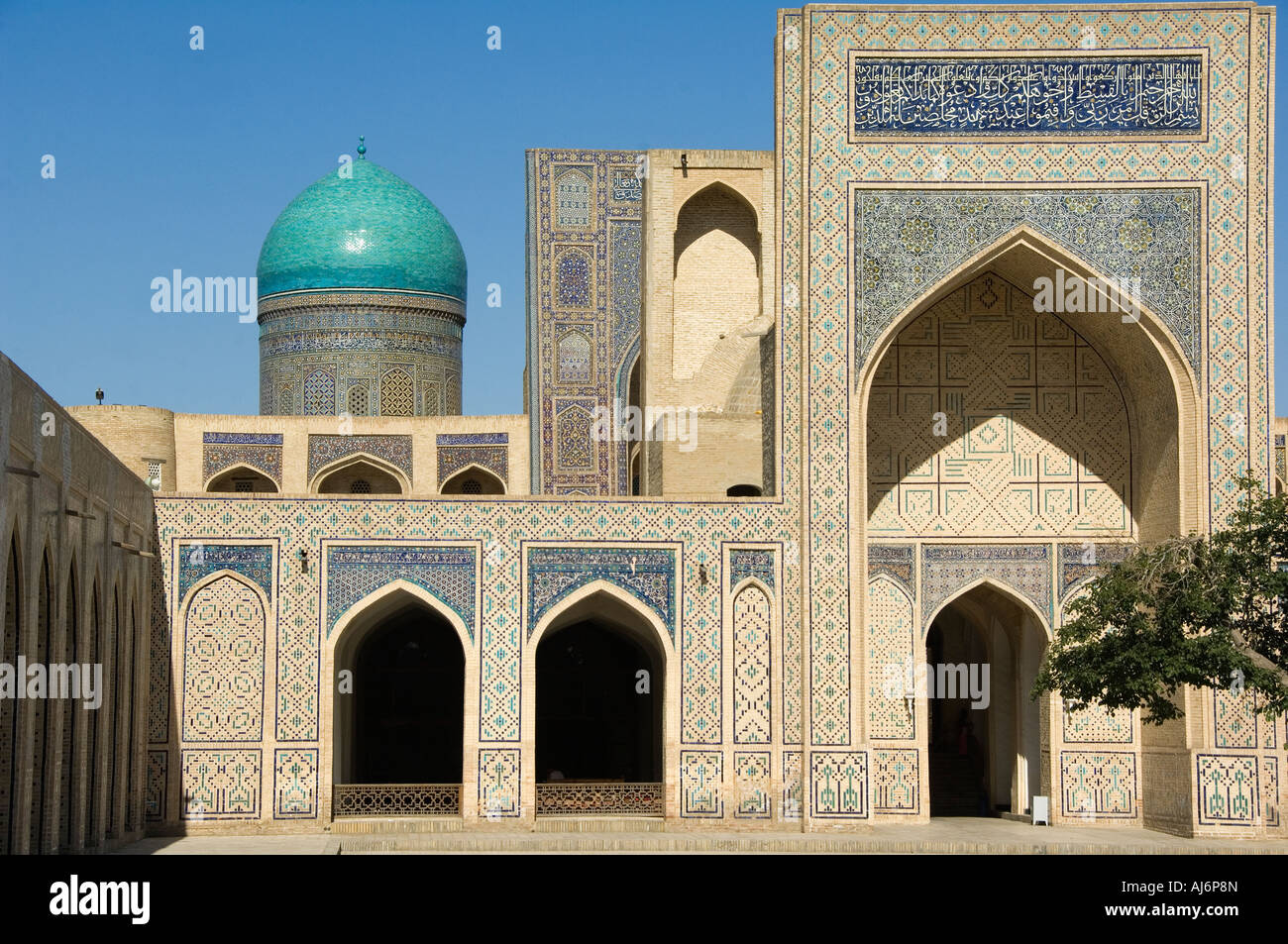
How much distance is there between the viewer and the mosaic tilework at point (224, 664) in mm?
15695

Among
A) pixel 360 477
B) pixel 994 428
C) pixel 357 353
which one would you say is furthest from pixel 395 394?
pixel 994 428

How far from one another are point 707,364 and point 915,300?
361cm

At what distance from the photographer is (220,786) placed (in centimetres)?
1561

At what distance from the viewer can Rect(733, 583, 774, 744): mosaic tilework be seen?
1595cm

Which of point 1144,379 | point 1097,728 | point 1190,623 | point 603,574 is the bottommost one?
point 1097,728

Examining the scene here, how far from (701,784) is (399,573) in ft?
9.28

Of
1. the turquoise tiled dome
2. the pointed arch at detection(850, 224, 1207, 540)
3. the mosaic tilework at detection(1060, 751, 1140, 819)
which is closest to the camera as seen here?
the pointed arch at detection(850, 224, 1207, 540)

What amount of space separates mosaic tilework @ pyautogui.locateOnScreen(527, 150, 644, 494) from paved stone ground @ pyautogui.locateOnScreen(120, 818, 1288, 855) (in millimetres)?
7252

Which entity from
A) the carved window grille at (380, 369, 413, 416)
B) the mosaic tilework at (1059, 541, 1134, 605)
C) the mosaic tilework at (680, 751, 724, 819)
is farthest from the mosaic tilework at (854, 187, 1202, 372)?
the carved window grille at (380, 369, 413, 416)

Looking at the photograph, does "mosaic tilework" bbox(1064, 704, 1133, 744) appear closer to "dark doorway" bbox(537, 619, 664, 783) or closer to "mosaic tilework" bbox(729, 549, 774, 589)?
"mosaic tilework" bbox(729, 549, 774, 589)

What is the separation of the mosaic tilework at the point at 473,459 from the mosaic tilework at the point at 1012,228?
24.2 ft

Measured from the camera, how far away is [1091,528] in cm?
1694

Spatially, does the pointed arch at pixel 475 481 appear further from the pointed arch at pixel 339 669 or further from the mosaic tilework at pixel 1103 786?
the mosaic tilework at pixel 1103 786

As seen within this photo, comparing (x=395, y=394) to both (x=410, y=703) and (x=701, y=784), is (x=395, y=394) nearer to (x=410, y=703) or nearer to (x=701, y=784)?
(x=410, y=703)
